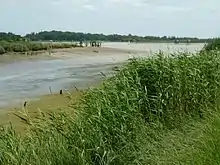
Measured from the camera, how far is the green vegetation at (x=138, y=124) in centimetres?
618

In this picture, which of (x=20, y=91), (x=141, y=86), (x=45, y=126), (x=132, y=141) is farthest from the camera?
(x=20, y=91)

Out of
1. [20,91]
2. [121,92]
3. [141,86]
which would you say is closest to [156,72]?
[141,86]

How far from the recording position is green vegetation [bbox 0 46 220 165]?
618cm

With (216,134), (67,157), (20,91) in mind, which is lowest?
(20,91)

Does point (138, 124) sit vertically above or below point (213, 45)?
below

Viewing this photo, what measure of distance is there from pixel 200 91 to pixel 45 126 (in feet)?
10.8

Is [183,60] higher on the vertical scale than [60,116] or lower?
higher

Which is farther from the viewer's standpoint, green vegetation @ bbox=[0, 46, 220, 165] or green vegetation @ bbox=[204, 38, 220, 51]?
green vegetation @ bbox=[204, 38, 220, 51]

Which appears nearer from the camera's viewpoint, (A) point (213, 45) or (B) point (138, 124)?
(B) point (138, 124)

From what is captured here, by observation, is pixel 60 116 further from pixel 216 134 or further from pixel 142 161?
pixel 216 134

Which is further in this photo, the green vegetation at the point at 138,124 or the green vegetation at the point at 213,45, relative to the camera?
the green vegetation at the point at 213,45

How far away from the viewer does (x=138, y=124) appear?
293 inches

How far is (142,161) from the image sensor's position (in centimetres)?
605

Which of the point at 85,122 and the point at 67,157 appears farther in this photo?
the point at 85,122
